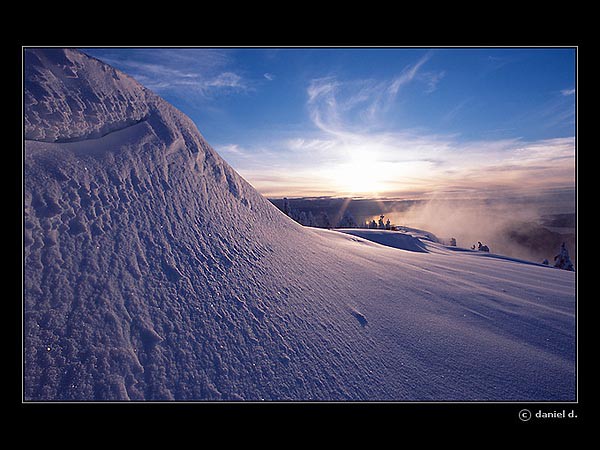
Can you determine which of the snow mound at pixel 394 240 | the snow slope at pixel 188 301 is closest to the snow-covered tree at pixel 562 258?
the snow mound at pixel 394 240

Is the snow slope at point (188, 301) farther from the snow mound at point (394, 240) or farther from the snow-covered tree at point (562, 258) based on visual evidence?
the snow-covered tree at point (562, 258)

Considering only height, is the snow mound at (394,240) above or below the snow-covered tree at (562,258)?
above

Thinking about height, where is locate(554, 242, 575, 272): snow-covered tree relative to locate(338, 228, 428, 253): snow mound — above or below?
below

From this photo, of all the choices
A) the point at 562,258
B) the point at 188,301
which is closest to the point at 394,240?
the point at 562,258

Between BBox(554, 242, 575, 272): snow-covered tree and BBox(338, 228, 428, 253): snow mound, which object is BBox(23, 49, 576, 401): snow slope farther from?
BBox(554, 242, 575, 272): snow-covered tree

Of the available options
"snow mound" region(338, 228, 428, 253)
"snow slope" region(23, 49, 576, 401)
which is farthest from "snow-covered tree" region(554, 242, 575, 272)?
"snow slope" region(23, 49, 576, 401)

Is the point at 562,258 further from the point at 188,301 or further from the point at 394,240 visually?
the point at 188,301

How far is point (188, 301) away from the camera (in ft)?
7.27

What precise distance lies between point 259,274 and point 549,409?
2.54 m

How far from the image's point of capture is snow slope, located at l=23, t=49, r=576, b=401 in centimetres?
184

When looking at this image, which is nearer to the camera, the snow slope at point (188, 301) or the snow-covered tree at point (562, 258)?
the snow slope at point (188, 301)

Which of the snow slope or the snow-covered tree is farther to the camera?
the snow-covered tree

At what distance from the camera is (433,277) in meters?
4.08

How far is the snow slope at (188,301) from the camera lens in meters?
1.84
